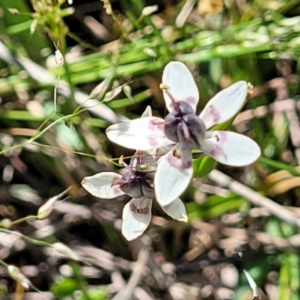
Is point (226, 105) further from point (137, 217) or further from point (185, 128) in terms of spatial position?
point (137, 217)

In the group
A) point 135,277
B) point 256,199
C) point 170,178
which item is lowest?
point 135,277

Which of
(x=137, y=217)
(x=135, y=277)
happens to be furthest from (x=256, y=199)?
(x=137, y=217)

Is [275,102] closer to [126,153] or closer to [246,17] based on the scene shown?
[246,17]

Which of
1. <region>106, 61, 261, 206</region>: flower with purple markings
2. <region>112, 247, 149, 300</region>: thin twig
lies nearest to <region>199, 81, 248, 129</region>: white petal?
<region>106, 61, 261, 206</region>: flower with purple markings

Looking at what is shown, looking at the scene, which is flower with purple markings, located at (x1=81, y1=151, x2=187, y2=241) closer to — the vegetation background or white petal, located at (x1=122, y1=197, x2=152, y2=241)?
white petal, located at (x1=122, y1=197, x2=152, y2=241)

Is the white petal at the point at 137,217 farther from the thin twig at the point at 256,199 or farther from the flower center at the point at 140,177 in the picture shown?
the thin twig at the point at 256,199

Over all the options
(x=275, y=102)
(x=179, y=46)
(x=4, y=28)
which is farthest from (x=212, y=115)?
(x=4, y=28)

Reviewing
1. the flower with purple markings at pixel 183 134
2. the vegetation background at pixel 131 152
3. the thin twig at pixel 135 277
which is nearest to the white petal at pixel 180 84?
A: the flower with purple markings at pixel 183 134
